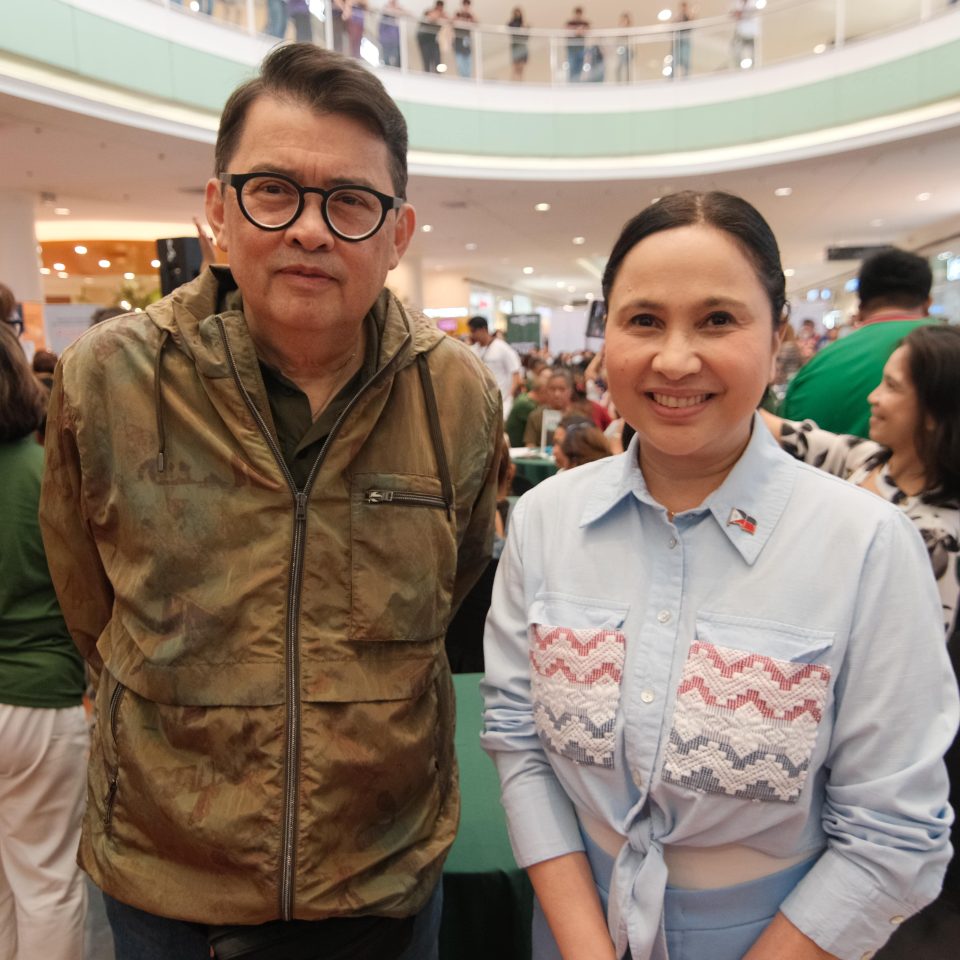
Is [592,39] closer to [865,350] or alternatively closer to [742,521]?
[865,350]

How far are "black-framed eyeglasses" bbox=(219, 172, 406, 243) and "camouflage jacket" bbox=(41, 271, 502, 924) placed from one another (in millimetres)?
174

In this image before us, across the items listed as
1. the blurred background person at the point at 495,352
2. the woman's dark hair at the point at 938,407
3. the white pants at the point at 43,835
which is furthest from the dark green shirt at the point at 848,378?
the blurred background person at the point at 495,352

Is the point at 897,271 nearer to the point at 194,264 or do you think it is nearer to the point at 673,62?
the point at 194,264

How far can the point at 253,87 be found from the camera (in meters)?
1.20

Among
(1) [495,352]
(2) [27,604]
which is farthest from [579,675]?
(1) [495,352]

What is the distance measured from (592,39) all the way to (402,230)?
13.4m

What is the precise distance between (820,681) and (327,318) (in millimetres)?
892

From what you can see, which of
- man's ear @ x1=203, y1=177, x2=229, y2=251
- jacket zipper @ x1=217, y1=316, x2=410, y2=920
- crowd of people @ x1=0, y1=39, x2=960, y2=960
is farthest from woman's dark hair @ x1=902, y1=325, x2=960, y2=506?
man's ear @ x1=203, y1=177, x2=229, y2=251

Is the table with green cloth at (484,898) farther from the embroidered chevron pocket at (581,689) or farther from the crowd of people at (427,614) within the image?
the embroidered chevron pocket at (581,689)

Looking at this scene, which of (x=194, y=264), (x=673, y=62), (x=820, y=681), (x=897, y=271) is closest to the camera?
(x=820, y=681)

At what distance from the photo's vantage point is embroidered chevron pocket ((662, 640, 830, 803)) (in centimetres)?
100

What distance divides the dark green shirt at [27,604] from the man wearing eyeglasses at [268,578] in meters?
0.76

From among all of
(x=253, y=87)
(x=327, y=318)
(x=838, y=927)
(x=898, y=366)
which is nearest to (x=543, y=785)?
(x=838, y=927)

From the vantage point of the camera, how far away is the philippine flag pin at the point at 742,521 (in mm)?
1090
